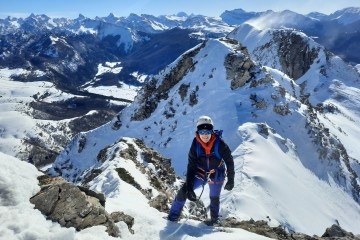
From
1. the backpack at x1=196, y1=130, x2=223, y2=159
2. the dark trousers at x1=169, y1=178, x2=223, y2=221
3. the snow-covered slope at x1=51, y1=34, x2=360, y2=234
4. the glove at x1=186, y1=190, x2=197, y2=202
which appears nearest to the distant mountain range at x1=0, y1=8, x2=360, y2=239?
the snow-covered slope at x1=51, y1=34, x2=360, y2=234

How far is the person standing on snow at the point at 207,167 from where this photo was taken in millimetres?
13727

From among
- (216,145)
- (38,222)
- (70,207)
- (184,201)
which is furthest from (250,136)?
(38,222)

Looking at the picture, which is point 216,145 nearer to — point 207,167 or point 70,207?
point 207,167

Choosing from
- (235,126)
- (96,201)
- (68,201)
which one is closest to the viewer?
(68,201)

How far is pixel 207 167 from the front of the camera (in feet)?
46.4

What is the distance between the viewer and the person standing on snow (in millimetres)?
13727

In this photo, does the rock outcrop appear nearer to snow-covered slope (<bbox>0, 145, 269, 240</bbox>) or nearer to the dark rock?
the dark rock

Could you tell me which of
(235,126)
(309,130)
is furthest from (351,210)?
(235,126)

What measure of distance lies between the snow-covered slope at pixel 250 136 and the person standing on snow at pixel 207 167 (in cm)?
1170

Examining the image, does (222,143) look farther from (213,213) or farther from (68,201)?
(68,201)

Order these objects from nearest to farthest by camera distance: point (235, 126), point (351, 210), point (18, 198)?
point (18, 198) → point (351, 210) → point (235, 126)

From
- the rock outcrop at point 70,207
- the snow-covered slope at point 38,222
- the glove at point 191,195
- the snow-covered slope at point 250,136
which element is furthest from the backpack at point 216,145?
the snow-covered slope at point 250,136

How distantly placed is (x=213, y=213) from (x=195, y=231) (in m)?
1.57

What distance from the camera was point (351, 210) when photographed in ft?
133
